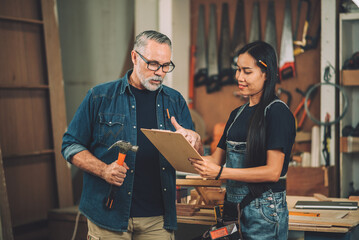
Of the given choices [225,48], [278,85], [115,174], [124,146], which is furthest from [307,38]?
[115,174]

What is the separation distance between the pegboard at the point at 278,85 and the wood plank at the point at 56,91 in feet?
5.91

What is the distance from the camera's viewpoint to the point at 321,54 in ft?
15.6

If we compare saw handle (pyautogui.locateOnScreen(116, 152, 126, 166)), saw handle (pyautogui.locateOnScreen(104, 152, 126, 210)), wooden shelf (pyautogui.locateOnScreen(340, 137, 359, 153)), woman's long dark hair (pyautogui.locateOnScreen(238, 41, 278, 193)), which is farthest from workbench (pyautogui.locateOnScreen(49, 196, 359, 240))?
wooden shelf (pyautogui.locateOnScreen(340, 137, 359, 153))

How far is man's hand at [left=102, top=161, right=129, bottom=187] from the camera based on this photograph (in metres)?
2.08

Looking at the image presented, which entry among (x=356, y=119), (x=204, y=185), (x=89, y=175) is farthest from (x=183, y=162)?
(x=356, y=119)

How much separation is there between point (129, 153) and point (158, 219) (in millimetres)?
356

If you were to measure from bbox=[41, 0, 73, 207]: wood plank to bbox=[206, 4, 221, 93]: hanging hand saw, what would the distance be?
1882 mm

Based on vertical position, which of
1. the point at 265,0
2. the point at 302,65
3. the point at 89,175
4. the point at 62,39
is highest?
the point at 265,0

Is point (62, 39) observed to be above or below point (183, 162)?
above

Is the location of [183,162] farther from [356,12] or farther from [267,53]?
[356,12]

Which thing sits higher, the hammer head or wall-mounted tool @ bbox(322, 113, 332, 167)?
the hammer head

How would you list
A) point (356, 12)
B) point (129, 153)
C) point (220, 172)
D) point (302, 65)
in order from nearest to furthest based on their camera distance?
1. point (220, 172)
2. point (129, 153)
3. point (356, 12)
4. point (302, 65)

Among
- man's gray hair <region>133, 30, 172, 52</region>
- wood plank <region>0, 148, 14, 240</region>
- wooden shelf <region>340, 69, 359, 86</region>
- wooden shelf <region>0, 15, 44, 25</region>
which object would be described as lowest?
wood plank <region>0, 148, 14, 240</region>

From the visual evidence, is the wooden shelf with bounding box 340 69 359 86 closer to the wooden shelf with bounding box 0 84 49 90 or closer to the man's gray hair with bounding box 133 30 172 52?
the man's gray hair with bounding box 133 30 172 52
